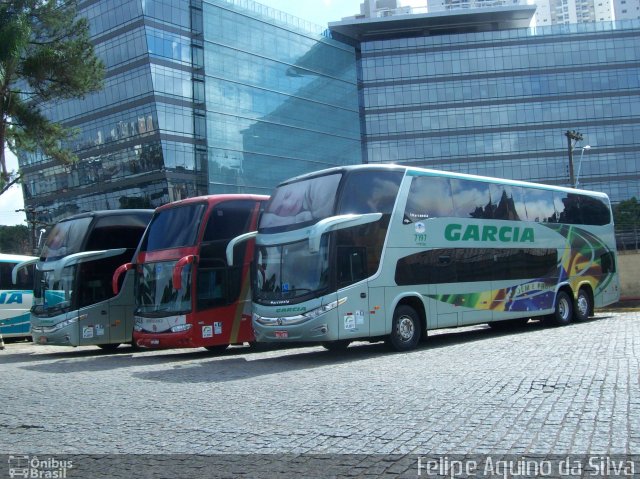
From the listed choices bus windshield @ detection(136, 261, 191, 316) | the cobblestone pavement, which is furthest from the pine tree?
the cobblestone pavement

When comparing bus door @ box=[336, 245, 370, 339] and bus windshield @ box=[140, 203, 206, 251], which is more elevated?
bus windshield @ box=[140, 203, 206, 251]

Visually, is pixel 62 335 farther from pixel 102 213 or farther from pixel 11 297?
pixel 11 297

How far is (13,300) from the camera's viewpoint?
2675 cm

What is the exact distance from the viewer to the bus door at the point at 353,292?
45.5ft

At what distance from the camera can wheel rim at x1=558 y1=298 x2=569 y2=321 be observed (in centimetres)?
2078

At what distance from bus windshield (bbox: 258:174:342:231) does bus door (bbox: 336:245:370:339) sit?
1.03 metres

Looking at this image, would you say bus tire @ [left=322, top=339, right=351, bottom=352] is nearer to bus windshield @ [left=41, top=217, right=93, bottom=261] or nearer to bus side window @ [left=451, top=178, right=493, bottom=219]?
bus side window @ [left=451, top=178, right=493, bottom=219]

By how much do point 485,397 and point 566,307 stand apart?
14.0 meters

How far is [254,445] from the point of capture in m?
6.53

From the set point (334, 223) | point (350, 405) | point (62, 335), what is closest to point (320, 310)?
point (334, 223)

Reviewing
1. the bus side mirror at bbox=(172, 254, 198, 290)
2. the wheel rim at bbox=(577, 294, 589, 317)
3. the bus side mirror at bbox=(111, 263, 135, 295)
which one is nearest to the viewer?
the bus side mirror at bbox=(172, 254, 198, 290)

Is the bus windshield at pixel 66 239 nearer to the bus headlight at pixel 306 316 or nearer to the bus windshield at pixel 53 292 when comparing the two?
the bus windshield at pixel 53 292

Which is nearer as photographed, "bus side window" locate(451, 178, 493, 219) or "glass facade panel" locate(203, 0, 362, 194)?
"bus side window" locate(451, 178, 493, 219)

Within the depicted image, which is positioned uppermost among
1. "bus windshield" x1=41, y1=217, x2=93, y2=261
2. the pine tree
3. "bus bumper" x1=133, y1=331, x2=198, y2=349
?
the pine tree
